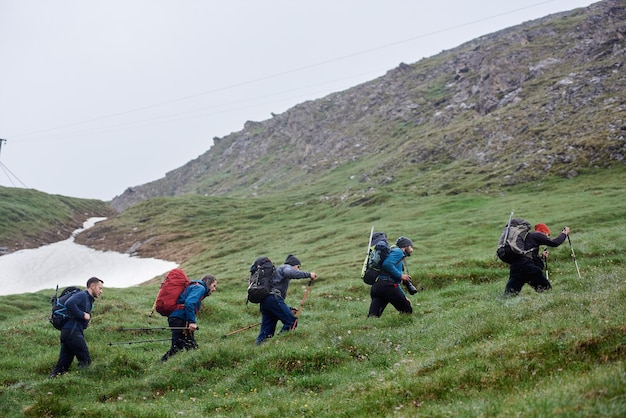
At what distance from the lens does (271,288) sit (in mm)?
16547

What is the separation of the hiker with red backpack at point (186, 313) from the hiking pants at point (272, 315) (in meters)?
1.86

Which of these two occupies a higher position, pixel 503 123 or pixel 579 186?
pixel 503 123

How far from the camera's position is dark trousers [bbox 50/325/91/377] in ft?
49.2

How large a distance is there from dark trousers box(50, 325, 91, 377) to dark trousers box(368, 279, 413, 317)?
9.49m

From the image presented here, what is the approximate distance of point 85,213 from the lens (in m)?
133

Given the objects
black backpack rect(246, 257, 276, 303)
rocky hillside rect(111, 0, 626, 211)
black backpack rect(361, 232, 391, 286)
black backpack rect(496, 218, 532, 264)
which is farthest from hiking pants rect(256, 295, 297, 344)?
rocky hillside rect(111, 0, 626, 211)

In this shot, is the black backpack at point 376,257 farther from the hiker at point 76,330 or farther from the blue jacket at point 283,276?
the hiker at point 76,330

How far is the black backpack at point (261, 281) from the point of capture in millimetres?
16136

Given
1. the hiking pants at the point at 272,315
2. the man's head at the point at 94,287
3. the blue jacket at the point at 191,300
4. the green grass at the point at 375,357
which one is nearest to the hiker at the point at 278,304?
the hiking pants at the point at 272,315

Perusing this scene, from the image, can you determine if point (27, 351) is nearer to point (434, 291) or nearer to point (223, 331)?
point (223, 331)

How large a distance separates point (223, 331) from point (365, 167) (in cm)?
11497

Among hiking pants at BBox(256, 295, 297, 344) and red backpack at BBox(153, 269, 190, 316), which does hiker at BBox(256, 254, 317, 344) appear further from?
red backpack at BBox(153, 269, 190, 316)

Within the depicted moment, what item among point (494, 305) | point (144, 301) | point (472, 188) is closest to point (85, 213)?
point (472, 188)

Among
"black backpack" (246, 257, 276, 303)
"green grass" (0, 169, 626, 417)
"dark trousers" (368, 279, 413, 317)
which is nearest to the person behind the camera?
"green grass" (0, 169, 626, 417)
